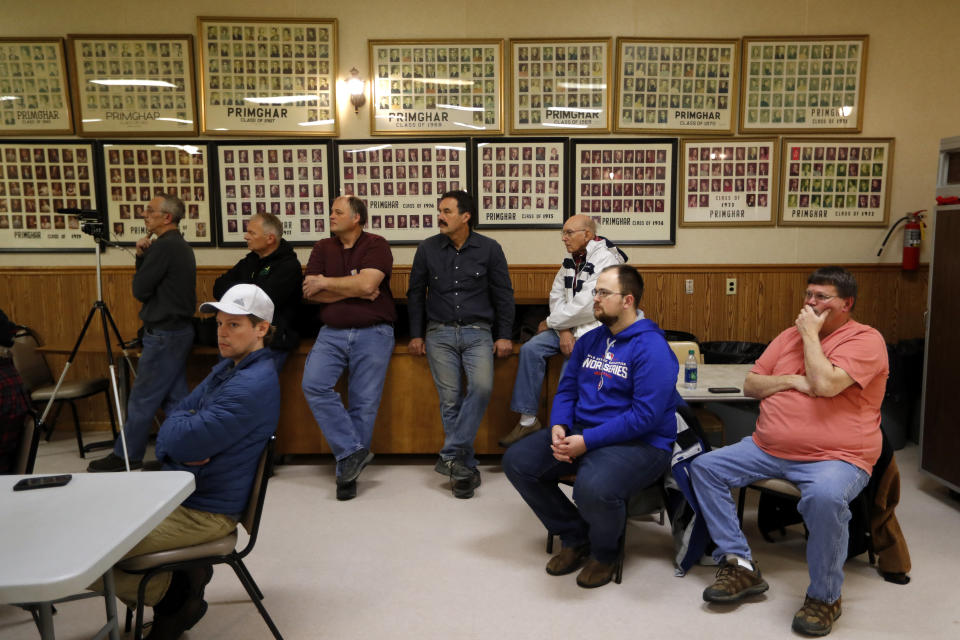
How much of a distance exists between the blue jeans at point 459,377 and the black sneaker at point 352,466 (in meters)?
0.47

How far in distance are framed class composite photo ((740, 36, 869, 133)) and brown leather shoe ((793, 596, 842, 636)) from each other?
3507 millimetres

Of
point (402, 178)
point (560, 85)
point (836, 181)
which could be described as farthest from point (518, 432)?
point (836, 181)

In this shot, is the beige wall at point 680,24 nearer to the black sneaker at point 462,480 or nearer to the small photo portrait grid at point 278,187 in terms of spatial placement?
the small photo portrait grid at point 278,187

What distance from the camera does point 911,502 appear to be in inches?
145

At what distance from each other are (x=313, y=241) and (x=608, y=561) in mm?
3281

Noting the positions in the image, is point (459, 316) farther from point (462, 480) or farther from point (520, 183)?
point (520, 183)

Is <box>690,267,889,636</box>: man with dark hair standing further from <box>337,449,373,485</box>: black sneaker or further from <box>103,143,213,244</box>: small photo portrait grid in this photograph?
<box>103,143,213,244</box>: small photo portrait grid

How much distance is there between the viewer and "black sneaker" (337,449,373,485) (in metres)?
3.80

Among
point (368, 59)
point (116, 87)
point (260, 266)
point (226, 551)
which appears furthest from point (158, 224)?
point (226, 551)

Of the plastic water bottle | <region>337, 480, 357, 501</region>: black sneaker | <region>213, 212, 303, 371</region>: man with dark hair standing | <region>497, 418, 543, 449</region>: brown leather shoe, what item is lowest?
<region>337, 480, 357, 501</region>: black sneaker

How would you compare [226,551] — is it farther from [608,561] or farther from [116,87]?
[116,87]

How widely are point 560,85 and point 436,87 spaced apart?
90cm

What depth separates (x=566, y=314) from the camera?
3994mm

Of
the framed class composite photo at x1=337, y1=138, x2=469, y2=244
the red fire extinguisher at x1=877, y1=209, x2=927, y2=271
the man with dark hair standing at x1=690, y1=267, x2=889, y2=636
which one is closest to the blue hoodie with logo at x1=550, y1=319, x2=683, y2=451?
the man with dark hair standing at x1=690, y1=267, x2=889, y2=636
